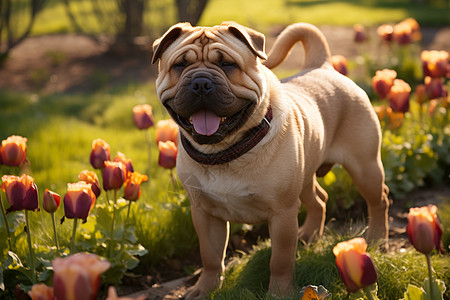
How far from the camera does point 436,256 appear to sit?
3314 millimetres

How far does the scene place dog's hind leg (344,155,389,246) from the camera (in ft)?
12.1

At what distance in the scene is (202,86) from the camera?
264 cm

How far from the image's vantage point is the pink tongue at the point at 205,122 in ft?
9.01

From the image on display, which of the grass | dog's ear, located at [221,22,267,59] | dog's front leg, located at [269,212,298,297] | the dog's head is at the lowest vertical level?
the grass

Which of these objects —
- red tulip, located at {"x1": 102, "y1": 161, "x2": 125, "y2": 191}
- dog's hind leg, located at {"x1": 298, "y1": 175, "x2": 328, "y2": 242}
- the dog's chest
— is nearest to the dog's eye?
the dog's chest

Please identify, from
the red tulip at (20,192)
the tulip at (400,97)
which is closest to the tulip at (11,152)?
the red tulip at (20,192)

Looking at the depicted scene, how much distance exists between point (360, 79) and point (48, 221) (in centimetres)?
497

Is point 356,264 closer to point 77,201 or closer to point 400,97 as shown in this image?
point 77,201

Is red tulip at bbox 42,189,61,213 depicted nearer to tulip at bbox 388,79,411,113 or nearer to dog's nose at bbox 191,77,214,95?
dog's nose at bbox 191,77,214,95

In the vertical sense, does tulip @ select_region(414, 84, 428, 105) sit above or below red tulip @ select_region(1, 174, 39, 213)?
below

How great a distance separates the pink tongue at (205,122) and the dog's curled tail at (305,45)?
1.13 metres

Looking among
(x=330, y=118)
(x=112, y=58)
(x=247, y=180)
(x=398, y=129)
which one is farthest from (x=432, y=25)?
(x=247, y=180)

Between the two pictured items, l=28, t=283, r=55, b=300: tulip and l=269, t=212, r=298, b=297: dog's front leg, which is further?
l=269, t=212, r=298, b=297: dog's front leg

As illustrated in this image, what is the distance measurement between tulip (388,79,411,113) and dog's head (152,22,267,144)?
6.04 ft
